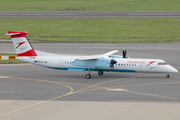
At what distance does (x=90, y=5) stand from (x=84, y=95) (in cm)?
7497

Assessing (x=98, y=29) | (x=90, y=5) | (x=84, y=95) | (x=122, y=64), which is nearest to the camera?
(x=84, y=95)

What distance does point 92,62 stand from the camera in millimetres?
30812

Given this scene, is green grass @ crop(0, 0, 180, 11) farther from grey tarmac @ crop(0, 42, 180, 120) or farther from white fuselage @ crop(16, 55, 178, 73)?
white fuselage @ crop(16, 55, 178, 73)

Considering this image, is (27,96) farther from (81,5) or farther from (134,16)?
(81,5)

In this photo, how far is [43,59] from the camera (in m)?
31.2

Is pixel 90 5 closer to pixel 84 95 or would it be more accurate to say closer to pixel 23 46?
pixel 23 46

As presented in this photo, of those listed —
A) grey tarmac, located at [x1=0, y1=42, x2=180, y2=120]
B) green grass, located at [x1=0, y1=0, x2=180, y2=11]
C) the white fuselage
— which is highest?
green grass, located at [x1=0, y1=0, x2=180, y2=11]

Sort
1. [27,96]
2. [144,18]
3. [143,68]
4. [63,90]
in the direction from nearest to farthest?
1. [27,96]
2. [63,90]
3. [143,68]
4. [144,18]

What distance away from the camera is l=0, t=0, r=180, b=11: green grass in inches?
3465

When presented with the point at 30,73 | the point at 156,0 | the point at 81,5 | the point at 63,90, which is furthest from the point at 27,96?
the point at 156,0

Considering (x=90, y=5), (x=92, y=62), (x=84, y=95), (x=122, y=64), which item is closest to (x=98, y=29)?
(x=90, y=5)

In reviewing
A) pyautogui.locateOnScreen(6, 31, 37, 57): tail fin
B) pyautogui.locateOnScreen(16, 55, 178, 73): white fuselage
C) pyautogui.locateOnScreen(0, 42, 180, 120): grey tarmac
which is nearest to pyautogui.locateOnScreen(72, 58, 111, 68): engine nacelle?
pyautogui.locateOnScreen(16, 55, 178, 73): white fuselage

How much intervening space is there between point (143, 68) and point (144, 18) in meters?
42.9

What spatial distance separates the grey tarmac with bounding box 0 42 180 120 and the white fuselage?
1.01 metres
